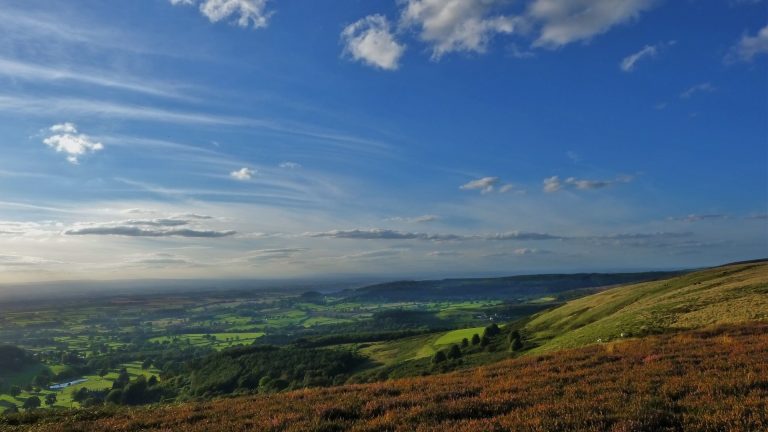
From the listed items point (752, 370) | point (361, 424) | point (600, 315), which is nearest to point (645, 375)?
point (752, 370)

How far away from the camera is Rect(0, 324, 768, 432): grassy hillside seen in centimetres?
1092

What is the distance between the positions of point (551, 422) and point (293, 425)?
7.25 m

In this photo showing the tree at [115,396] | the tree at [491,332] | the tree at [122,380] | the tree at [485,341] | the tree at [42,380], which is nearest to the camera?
the tree at [485,341]

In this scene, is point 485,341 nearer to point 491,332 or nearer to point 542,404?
point 491,332

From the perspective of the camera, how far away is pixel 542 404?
1309 centimetres

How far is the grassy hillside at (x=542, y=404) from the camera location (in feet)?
35.8

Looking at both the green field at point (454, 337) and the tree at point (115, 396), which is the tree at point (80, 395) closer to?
the tree at point (115, 396)

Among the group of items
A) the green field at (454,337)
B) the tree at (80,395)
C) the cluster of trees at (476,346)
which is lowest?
the tree at (80,395)

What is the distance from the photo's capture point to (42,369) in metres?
174

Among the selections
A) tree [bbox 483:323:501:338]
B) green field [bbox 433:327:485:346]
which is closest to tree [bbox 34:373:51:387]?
green field [bbox 433:327:485:346]

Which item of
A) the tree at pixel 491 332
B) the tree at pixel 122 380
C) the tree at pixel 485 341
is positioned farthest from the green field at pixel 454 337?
the tree at pixel 122 380

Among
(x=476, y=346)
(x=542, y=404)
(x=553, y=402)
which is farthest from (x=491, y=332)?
(x=542, y=404)

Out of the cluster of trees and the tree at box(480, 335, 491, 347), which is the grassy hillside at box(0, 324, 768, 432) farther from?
the tree at box(480, 335, 491, 347)

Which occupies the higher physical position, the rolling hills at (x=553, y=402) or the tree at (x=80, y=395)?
the rolling hills at (x=553, y=402)
